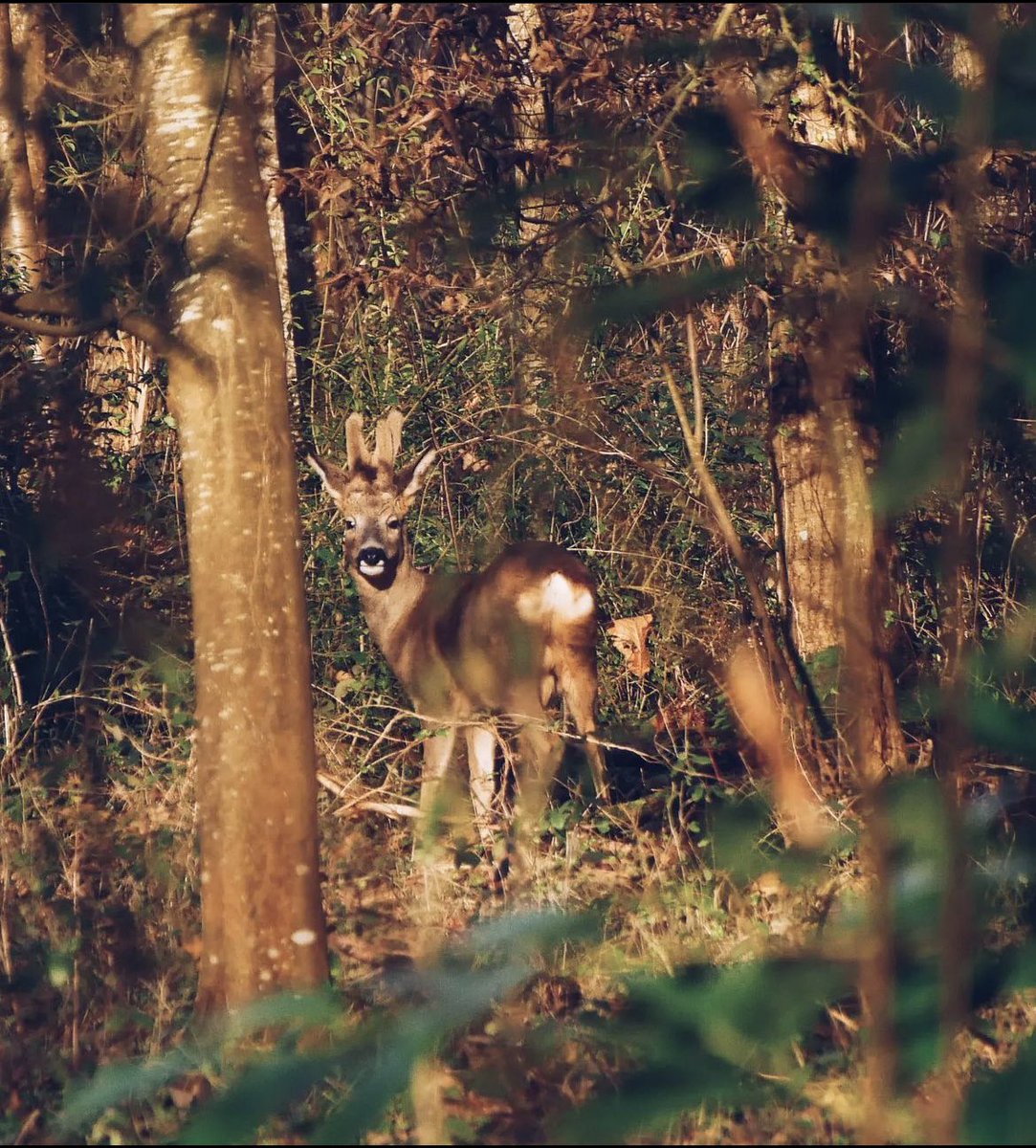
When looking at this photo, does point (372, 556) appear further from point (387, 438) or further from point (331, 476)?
point (387, 438)

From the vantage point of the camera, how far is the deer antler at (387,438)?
851 cm

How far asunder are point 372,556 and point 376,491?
0.38 meters

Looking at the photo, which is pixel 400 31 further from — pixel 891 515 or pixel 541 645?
pixel 891 515

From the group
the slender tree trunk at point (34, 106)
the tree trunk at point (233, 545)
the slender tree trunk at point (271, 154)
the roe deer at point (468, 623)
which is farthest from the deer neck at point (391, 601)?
the tree trunk at point (233, 545)

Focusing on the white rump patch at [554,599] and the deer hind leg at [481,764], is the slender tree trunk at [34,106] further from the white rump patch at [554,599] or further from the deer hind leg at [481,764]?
the deer hind leg at [481,764]

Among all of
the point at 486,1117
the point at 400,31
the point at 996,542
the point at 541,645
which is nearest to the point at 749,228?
the point at 486,1117

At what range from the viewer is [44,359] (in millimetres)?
9234

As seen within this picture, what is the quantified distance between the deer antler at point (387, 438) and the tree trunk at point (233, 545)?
4.09 m

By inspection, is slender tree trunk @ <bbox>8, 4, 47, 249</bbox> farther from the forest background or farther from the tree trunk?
the tree trunk

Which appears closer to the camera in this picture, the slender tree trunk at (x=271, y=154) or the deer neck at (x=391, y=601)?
the slender tree trunk at (x=271, y=154)

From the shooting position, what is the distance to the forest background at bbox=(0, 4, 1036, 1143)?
1.28m

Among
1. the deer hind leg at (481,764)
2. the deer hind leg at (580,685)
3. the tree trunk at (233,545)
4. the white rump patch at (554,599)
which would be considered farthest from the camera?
the deer hind leg at (580,685)

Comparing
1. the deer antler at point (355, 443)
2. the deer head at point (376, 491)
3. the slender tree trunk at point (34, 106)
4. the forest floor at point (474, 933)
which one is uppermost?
the slender tree trunk at point (34, 106)

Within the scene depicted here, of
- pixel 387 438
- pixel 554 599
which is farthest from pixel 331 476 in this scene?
pixel 554 599
